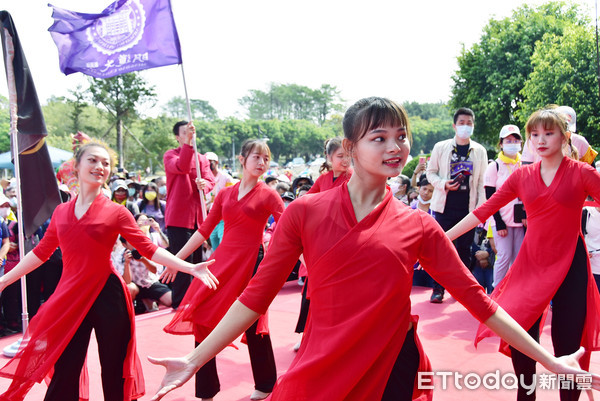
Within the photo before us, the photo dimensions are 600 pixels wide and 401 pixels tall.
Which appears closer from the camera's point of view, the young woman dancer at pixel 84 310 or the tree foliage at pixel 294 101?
the young woman dancer at pixel 84 310

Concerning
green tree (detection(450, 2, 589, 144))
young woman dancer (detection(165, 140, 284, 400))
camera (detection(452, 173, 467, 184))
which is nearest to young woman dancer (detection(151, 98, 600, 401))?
young woman dancer (detection(165, 140, 284, 400))

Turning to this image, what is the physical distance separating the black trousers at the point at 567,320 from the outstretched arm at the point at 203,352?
6.45 feet

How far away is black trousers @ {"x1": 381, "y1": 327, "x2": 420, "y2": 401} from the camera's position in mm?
1989

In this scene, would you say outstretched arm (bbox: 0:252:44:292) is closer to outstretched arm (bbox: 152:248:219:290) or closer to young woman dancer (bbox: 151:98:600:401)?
outstretched arm (bbox: 152:248:219:290)

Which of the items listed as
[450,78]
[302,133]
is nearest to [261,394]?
[450,78]

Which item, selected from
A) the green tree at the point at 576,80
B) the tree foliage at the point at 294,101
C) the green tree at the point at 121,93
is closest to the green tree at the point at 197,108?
the tree foliage at the point at 294,101

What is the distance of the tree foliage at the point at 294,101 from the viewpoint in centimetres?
11862

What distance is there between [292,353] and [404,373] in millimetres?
3272

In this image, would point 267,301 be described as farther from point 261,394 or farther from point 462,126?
point 462,126

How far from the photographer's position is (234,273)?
4062 mm

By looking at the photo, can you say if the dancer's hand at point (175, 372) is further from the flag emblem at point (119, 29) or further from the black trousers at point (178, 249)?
the flag emblem at point (119, 29)

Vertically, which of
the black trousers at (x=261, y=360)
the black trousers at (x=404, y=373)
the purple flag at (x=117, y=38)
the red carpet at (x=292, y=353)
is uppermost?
the purple flag at (x=117, y=38)

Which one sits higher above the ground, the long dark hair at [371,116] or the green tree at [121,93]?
the green tree at [121,93]

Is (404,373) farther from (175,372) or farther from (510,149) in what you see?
(510,149)
